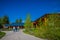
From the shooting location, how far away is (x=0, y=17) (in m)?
10.3

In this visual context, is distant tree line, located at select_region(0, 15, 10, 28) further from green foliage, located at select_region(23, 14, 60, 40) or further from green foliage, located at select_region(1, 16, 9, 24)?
green foliage, located at select_region(23, 14, 60, 40)

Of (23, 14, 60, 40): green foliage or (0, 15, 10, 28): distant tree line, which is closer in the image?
(23, 14, 60, 40): green foliage

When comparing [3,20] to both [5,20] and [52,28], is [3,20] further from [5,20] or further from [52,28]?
[52,28]

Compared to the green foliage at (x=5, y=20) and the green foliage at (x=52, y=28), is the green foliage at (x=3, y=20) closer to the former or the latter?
the green foliage at (x=5, y=20)

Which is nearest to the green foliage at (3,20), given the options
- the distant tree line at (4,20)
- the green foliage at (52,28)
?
the distant tree line at (4,20)

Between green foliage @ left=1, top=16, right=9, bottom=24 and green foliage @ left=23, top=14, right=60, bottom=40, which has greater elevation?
green foliage @ left=1, top=16, right=9, bottom=24

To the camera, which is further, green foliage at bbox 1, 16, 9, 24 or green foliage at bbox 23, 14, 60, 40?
green foliage at bbox 1, 16, 9, 24

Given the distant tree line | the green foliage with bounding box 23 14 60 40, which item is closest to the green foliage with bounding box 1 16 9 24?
the distant tree line

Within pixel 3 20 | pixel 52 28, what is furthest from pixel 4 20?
pixel 52 28

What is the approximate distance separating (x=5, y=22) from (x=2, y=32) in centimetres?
149

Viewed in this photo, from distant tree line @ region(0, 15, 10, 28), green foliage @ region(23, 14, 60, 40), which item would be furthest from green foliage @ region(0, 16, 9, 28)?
green foliage @ region(23, 14, 60, 40)

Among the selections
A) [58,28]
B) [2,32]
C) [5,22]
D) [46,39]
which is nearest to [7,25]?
[5,22]

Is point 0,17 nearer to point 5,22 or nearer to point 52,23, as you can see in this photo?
point 5,22

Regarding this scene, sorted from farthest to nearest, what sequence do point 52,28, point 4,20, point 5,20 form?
1. point 4,20
2. point 5,20
3. point 52,28
